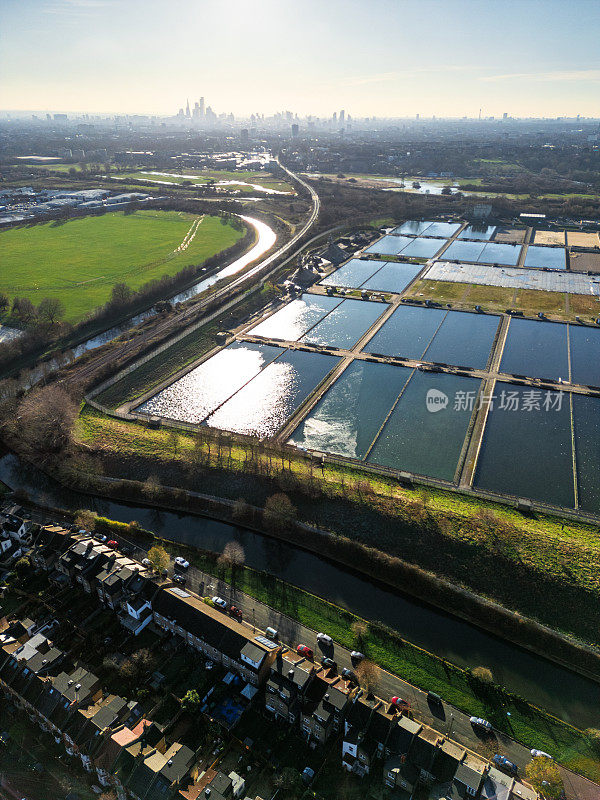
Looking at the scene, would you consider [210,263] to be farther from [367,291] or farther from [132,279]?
[367,291]

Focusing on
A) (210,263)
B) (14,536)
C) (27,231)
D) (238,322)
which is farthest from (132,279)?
(14,536)

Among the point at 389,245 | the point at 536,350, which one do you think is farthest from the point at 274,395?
the point at 389,245

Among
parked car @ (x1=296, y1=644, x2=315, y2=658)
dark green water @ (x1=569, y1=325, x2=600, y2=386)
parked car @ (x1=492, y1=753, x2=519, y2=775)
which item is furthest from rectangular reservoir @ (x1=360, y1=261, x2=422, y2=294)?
parked car @ (x1=492, y1=753, x2=519, y2=775)

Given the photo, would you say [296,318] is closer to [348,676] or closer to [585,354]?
[585,354]

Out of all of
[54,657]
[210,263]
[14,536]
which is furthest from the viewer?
[210,263]

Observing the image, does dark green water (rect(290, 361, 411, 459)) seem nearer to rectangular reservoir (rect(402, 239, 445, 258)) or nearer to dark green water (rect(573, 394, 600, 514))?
dark green water (rect(573, 394, 600, 514))

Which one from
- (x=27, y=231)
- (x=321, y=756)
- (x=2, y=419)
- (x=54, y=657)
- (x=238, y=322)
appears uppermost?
(x=27, y=231)

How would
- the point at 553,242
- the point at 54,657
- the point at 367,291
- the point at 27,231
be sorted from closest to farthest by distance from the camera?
1. the point at 54,657
2. the point at 367,291
3. the point at 553,242
4. the point at 27,231

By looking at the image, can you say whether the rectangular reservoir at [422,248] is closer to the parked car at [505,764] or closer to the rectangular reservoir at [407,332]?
the rectangular reservoir at [407,332]
